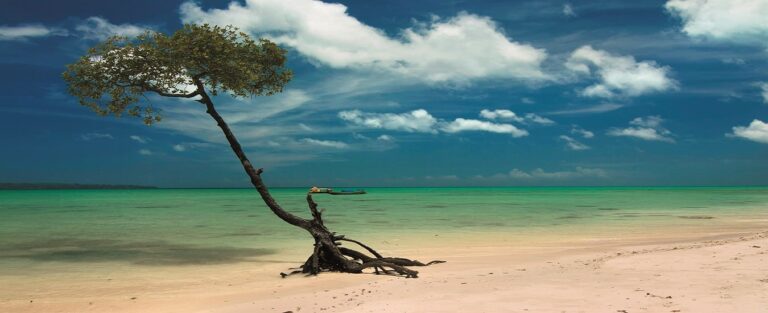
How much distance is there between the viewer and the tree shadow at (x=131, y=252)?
17406mm

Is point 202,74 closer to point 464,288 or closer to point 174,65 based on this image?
point 174,65

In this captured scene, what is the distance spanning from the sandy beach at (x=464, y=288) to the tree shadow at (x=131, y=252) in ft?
6.47

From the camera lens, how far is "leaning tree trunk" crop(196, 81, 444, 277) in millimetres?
13453

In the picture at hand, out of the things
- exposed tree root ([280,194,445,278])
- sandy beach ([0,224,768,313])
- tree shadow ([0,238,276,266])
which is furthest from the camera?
tree shadow ([0,238,276,266])

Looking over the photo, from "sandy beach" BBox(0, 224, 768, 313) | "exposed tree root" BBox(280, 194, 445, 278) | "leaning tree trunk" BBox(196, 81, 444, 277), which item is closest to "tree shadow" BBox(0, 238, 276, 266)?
"sandy beach" BBox(0, 224, 768, 313)

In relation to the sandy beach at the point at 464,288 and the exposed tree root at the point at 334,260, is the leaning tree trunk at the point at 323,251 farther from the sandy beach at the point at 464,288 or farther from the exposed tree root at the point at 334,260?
the sandy beach at the point at 464,288

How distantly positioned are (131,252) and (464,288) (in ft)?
46.9

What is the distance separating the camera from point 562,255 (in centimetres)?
1641

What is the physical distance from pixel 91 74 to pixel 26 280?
5.87m

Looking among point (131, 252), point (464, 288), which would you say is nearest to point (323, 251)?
point (464, 288)

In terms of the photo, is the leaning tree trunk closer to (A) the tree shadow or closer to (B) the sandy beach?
(B) the sandy beach

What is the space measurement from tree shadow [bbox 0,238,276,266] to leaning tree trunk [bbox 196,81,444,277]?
3.30m

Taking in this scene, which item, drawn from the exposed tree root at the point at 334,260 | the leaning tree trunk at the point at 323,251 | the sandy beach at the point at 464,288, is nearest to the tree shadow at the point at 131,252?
the sandy beach at the point at 464,288

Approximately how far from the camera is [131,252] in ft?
63.8
